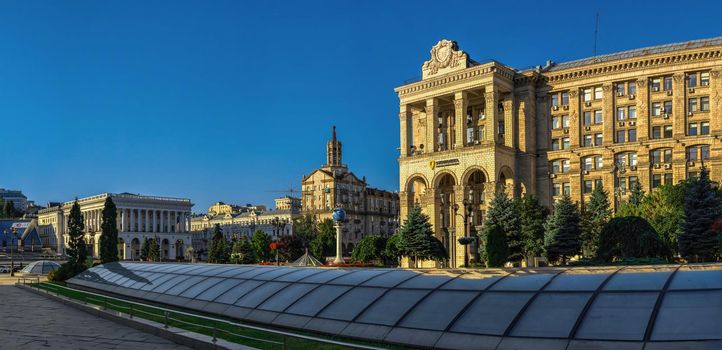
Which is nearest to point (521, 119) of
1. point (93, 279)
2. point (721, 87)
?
point (721, 87)

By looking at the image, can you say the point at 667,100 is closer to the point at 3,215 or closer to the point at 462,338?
the point at 462,338

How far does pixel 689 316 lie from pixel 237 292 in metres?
15.5

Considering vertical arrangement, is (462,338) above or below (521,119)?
below

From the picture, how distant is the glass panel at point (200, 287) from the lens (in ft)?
82.5

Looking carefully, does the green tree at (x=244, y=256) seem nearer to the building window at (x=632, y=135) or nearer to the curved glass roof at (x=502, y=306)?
the building window at (x=632, y=135)

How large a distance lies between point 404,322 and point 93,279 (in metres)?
29.0

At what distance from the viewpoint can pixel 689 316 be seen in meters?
12.2

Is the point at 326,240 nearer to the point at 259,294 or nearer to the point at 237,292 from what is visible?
the point at 237,292

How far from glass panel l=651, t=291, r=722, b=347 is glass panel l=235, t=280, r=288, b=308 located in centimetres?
1275

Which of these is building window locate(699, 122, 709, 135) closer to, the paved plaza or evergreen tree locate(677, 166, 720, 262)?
evergreen tree locate(677, 166, 720, 262)

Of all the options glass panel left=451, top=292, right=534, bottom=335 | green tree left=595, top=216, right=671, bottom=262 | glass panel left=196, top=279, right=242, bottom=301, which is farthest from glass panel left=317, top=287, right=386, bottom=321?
green tree left=595, top=216, right=671, bottom=262

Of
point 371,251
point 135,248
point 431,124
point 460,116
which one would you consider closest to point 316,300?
point 371,251

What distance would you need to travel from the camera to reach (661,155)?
195ft

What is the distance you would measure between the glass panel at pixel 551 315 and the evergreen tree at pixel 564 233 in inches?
1363
